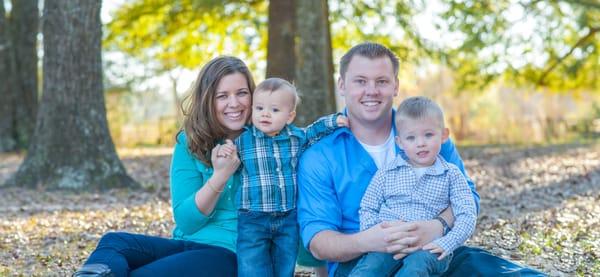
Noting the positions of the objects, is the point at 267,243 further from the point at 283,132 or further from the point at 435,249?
the point at 435,249

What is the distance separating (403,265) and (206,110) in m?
1.46

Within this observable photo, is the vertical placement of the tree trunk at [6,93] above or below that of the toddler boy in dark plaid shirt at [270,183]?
above

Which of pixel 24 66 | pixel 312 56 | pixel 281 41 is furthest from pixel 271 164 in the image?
pixel 24 66

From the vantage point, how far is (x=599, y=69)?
21.8 m

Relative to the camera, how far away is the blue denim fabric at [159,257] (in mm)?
3812

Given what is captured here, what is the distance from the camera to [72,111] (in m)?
9.91

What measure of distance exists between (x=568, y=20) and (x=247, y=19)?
825 centimetres

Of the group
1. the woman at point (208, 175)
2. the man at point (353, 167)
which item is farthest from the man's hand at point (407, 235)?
the woman at point (208, 175)

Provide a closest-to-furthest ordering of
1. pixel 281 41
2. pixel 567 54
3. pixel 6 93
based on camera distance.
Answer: pixel 281 41
pixel 6 93
pixel 567 54

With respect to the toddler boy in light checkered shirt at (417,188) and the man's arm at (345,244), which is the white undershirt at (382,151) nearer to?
the toddler boy in light checkered shirt at (417,188)

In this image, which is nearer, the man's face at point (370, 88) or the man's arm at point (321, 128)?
the man's face at point (370, 88)

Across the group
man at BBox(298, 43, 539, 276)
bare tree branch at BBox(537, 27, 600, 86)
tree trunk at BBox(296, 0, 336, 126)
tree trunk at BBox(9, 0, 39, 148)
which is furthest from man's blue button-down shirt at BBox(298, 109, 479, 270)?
bare tree branch at BBox(537, 27, 600, 86)

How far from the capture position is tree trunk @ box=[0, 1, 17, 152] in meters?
18.1

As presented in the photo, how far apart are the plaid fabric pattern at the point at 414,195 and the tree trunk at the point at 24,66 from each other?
16.0 meters
